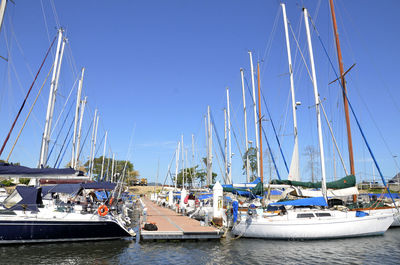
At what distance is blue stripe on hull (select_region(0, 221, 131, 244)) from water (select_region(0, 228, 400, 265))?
0.38 meters

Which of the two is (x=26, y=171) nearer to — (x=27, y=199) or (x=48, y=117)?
(x=27, y=199)

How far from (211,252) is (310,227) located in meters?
7.07

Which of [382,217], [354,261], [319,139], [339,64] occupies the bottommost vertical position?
[354,261]

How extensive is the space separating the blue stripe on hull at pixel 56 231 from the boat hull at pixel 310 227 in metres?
8.44

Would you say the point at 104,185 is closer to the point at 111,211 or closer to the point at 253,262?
the point at 111,211

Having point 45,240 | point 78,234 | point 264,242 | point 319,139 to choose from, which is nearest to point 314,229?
point 264,242

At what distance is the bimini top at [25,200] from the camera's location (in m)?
16.8

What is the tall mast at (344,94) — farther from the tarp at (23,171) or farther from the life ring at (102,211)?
the tarp at (23,171)

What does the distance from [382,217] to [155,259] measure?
15.7m

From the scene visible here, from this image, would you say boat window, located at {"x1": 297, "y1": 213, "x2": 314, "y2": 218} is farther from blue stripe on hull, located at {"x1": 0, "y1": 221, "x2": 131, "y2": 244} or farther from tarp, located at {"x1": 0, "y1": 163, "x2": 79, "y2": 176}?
tarp, located at {"x1": 0, "y1": 163, "x2": 79, "y2": 176}

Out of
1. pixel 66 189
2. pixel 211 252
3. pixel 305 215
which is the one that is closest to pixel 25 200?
pixel 66 189

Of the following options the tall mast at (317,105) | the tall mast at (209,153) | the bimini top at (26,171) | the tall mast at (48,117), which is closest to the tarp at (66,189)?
the tall mast at (48,117)

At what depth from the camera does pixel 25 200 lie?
17.2m

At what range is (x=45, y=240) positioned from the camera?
1683cm
